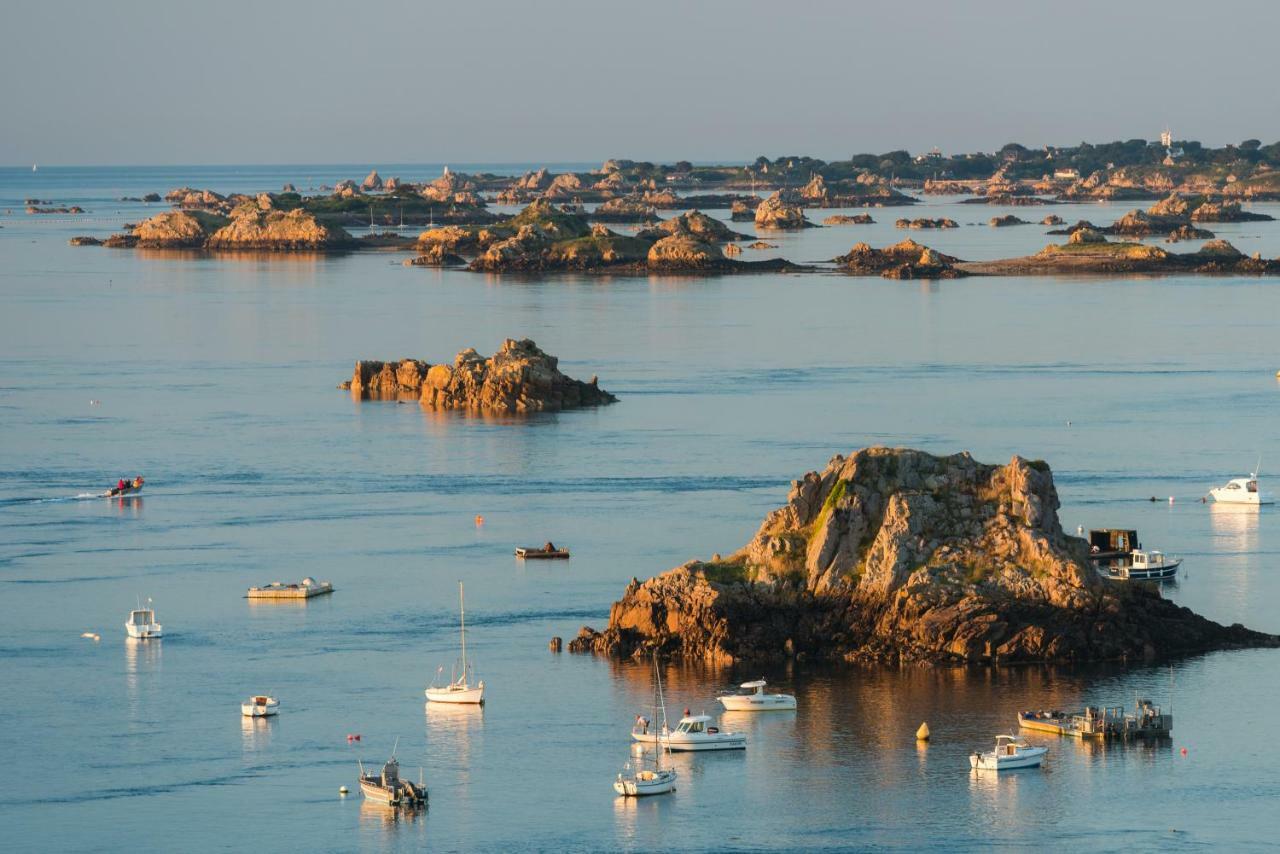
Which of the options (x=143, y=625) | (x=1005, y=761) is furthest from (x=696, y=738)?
(x=143, y=625)

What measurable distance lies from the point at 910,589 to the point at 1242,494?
2437cm

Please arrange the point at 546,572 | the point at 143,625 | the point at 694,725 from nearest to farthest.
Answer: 1. the point at 694,725
2. the point at 143,625
3. the point at 546,572

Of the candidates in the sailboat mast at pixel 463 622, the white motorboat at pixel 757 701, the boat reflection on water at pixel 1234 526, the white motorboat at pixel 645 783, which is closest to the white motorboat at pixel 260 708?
the sailboat mast at pixel 463 622

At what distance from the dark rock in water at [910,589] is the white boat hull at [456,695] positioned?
454 centimetres

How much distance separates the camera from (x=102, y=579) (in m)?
62.7

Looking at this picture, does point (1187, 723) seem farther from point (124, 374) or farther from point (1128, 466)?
point (124, 374)

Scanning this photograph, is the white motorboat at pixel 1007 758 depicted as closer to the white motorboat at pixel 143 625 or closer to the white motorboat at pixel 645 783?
the white motorboat at pixel 645 783

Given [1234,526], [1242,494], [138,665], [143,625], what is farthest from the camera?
[1242,494]

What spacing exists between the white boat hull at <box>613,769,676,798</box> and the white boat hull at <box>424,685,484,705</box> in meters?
6.68

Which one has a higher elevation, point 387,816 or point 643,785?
point 643,785

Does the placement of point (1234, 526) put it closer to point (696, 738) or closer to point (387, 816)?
point (696, 738)

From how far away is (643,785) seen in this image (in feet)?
139

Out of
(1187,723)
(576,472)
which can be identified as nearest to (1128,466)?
(576,472)

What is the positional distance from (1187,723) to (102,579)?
30.1 meters
